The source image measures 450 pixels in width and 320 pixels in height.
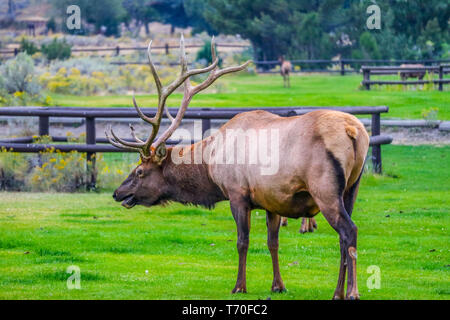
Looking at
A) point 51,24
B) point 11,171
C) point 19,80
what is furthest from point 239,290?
point 51,24

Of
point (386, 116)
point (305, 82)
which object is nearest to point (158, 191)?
point (386, 116)

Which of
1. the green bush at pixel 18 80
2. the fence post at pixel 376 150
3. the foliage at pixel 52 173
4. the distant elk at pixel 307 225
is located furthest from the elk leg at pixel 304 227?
the green bush at pixel 18 80

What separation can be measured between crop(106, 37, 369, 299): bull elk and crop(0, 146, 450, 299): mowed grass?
0.77 m

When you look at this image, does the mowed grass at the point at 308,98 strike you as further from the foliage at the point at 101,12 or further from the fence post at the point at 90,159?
the foliage at the point at 101,12

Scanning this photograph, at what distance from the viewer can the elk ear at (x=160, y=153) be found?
32.4ft

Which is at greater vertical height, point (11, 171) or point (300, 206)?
point (300, 206)

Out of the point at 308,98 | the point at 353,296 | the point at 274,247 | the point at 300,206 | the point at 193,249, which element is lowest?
the point at 193,249

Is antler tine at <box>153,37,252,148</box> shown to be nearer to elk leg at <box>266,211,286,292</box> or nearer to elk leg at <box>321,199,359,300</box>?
elk leg at <box>266,211,286,292</box>

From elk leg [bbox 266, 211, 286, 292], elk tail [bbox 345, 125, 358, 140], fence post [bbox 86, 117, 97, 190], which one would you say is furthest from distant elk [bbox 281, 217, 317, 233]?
fence post [bbox 86, 117, 97, 190]

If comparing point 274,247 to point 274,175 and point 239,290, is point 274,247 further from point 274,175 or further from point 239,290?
point 274,175

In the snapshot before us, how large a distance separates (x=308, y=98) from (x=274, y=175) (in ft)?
78.2

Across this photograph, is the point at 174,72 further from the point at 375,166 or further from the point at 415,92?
the point at 375,166

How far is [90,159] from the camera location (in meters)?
16.0

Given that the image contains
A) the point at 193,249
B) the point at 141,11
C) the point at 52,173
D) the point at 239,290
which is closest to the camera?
the point at 239,290
